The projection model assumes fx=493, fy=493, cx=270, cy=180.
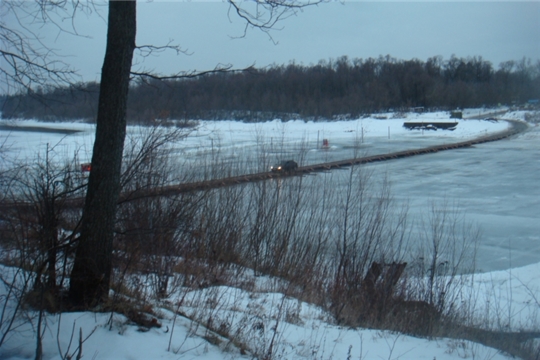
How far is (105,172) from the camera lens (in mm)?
4656

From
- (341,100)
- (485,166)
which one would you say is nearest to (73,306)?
(485,166)

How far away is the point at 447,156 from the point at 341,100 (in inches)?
2267

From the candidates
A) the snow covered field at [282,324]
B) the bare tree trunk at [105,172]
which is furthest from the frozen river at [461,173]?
the bare tree trunk at [105,172]

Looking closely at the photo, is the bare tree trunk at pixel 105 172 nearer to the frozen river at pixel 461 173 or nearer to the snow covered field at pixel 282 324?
the snow covered field at pixel 282 324

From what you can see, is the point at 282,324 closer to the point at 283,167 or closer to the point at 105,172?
the point at 105,172

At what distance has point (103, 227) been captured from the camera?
4.66 meters

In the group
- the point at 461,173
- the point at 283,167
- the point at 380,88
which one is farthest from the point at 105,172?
the point at 380,88

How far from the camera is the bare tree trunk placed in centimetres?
459

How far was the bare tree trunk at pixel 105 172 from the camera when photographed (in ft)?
15.0

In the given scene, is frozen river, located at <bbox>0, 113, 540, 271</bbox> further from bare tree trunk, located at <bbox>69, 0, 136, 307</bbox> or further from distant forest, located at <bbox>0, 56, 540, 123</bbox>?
distant forest, located at <bbox>0, 56, 540, 123</bbox>

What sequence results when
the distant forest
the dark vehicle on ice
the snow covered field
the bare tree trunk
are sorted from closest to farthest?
the snow covered field < the bare tree trunk < the dark vehicle on ice < the distant forest

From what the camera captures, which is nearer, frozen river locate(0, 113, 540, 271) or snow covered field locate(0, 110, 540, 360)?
snow covered field locate(0, 110, 540, 360)

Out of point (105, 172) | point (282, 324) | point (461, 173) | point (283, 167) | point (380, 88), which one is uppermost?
point (380, 88)

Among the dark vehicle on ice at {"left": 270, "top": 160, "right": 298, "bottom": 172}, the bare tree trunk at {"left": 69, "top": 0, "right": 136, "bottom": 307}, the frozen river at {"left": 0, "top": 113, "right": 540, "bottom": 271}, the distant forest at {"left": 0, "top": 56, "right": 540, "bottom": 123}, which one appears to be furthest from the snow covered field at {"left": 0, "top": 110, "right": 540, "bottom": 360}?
the distant forest at {"left": 0, "top": 56, "right": 540, "bottom": 123}
